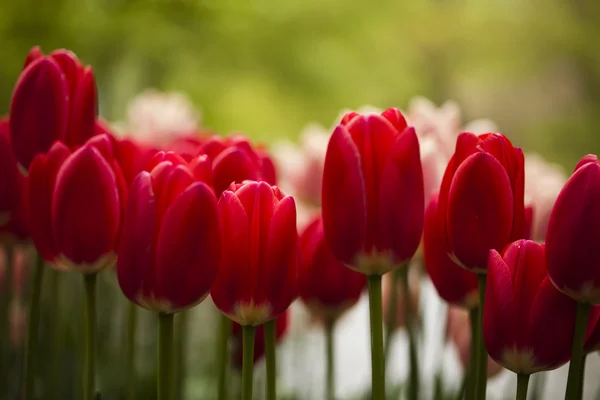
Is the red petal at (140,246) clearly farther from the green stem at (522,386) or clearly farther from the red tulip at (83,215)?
the green stem at (522,386)

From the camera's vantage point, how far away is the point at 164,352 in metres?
0.27

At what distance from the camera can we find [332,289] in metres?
0.35

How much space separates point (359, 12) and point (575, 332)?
5.32 ft

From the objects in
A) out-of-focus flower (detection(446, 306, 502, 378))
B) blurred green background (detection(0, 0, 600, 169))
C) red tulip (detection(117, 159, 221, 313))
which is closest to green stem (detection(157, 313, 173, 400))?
red tulip (detection(117, 159, 221, 313))

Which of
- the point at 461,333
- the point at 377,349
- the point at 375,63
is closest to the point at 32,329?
the point at 377,349

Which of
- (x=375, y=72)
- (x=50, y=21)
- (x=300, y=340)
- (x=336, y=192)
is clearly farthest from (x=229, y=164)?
(x=375, y=72)

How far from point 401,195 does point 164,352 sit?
11 cm

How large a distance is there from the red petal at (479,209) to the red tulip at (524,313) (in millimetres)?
14

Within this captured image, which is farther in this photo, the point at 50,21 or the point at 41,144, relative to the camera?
the point at 50,21

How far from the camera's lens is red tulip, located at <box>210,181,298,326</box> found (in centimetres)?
27

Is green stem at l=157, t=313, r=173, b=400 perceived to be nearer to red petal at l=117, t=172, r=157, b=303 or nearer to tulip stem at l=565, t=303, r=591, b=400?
red petal at l=117, t=172, r=157, b=303

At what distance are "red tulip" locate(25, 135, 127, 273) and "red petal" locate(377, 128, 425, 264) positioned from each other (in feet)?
0.38

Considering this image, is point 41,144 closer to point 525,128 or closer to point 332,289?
point 332,289

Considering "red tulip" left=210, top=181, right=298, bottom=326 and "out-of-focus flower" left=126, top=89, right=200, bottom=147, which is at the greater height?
"out-of-focus flower" left=126, top=89, right=200, bottom=147
